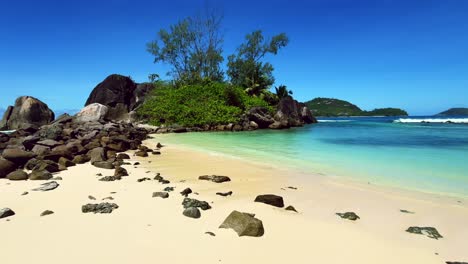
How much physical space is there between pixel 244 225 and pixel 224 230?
9.3 inches

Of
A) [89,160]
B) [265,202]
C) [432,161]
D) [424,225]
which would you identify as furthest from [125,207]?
[432,161]

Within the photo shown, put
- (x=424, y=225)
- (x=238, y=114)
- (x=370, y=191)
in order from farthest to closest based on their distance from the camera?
(x=238, y=114) → (x=370, y=191) → (x=424, y=225)

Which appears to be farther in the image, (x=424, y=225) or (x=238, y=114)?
(x=238, y=114)

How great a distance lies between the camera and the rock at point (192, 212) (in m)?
3.89

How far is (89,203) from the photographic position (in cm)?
438

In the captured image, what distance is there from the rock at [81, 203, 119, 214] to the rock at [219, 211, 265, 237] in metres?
1.60

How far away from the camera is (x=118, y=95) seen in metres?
30.9

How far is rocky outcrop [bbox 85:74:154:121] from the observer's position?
30234mm

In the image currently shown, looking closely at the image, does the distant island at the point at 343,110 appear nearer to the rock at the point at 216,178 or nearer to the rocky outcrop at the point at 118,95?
the rocky outcrop at the point at 118,95

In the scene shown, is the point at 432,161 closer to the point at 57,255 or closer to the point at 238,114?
the point at 57,255

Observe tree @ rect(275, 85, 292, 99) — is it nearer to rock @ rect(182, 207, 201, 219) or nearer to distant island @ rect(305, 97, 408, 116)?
rock @ rect(182, 207, 201, 219)

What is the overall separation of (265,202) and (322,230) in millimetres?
1082

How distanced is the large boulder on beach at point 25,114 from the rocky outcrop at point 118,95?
4.60m

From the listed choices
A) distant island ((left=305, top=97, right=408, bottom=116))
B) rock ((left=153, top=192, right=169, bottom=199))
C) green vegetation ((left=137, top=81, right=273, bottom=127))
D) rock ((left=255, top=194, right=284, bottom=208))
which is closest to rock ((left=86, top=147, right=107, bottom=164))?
rock ((left=153, top=192, right=169, bottom=199))
